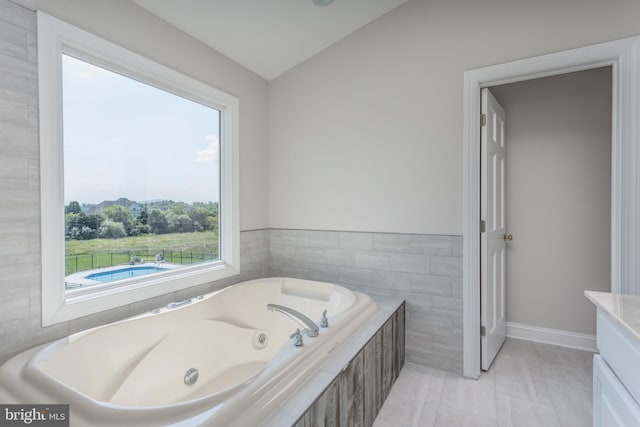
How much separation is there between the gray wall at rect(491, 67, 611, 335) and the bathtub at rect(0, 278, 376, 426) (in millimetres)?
1630

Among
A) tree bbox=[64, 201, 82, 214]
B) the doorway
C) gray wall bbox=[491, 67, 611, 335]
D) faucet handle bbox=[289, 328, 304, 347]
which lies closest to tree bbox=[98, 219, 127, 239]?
tree bbox=[64, 201, 82, 214]

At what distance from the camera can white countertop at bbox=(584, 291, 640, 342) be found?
2.76ft

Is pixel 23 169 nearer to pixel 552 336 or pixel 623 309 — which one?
pixel 623 309

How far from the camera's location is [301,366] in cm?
116

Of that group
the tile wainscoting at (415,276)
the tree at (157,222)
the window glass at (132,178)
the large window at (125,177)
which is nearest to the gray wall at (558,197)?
the tile wainscoting at (415,276)

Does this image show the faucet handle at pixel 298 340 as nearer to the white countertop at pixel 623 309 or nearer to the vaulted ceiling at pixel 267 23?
the white countertop at pixel 623 309

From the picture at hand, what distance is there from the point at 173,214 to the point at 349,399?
5.28 ft

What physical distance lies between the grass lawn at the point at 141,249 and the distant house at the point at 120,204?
0.16 meters

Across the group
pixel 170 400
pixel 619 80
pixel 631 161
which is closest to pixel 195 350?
pixel 170 400

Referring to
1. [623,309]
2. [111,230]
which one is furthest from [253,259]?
[623,309]

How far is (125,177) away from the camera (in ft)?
5.81

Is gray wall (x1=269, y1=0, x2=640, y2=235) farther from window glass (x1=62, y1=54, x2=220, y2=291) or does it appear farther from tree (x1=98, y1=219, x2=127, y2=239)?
tree (x1=98, y1=219, x2=127, y2=239)

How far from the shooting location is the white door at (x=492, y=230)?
199 cm

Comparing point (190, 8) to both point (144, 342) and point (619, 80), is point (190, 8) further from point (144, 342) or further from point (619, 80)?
point (619, 80)
